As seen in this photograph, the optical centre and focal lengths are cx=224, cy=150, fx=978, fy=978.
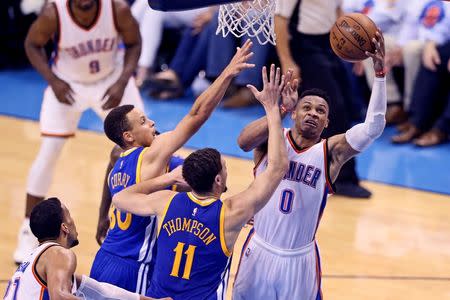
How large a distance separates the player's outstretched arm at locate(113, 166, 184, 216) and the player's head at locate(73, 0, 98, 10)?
2.63 meters

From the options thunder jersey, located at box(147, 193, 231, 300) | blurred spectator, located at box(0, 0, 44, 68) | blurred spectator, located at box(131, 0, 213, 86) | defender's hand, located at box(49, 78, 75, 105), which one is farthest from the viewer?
blurred spectator, located at box(0, 0, 44, 68)

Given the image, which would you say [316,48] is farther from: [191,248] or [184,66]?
[191,248]

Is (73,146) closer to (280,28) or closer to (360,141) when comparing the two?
(280,28)

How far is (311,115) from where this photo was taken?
5.41 metres

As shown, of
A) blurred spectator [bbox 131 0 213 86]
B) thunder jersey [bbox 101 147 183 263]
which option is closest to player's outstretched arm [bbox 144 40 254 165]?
thunder jersey [bbox 101 147 183 263]

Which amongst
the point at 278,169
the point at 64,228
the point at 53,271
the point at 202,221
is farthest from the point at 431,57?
the point at 53,271

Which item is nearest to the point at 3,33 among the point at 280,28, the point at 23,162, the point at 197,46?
the point at 197,46

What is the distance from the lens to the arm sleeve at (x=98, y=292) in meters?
4.89

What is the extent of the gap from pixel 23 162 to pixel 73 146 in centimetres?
72

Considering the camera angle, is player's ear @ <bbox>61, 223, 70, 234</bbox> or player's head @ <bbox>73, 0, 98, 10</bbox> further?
player's head @ <bbox>73, 0, 98, 10</bbox>

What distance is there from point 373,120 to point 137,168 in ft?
4.33

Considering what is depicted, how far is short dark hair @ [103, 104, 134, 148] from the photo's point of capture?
5648 mm

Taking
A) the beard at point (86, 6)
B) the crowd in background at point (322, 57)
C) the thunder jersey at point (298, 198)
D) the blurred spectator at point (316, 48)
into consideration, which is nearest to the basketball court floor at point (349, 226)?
the crowd in background at point (322, 57)

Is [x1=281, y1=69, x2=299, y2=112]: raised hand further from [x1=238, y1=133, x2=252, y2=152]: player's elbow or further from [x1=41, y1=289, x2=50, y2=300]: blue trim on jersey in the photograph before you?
[x1=41, y1=289, x2=50, y2=300]: blue trim on jersey
